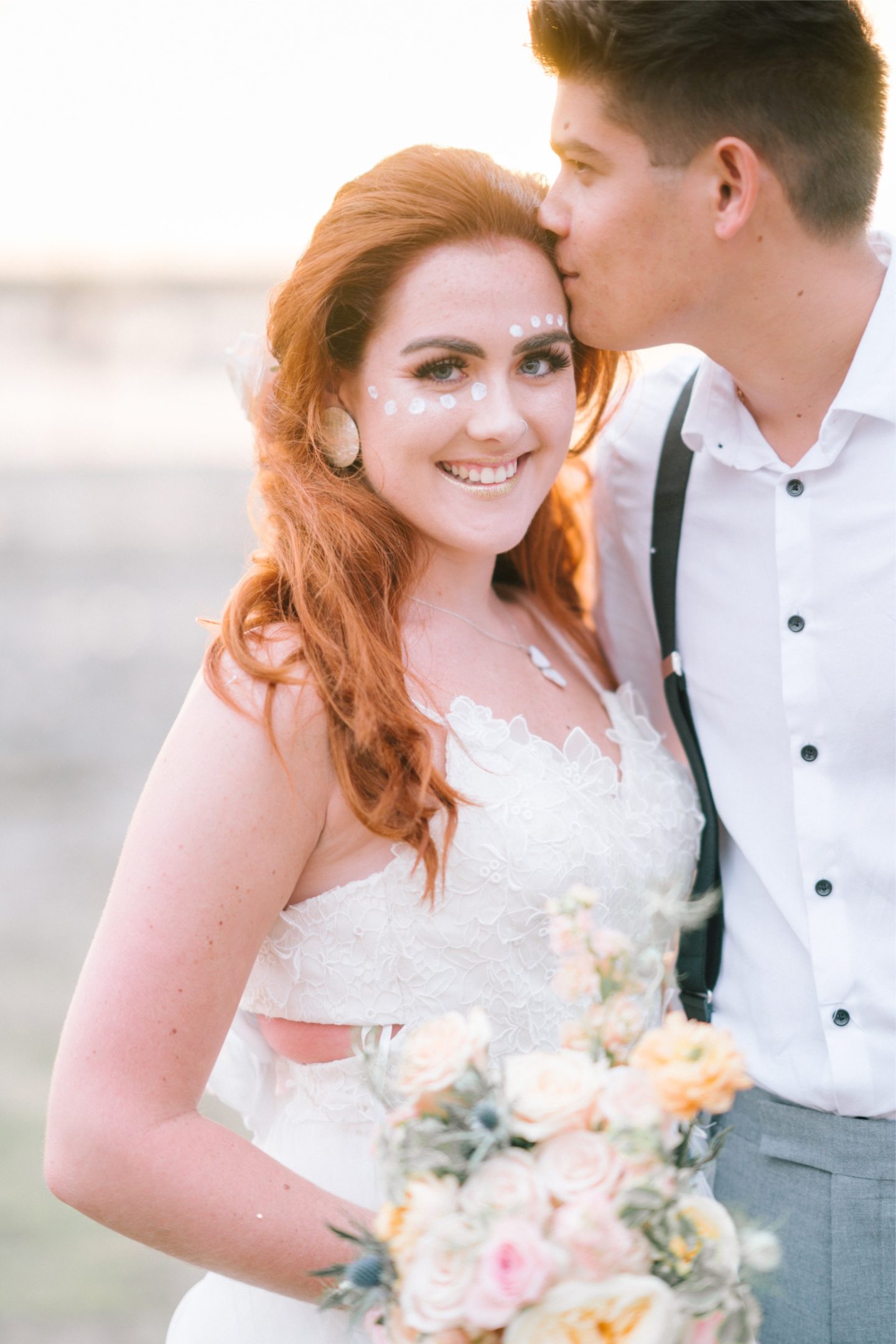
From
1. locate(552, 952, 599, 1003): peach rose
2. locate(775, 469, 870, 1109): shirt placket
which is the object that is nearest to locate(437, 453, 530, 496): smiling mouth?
locate(775, 469, 870, 1109): shirt placket

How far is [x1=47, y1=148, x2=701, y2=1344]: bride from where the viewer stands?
1.74 m

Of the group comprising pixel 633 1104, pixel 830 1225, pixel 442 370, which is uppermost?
pixel 442 370

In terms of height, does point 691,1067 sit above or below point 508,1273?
above

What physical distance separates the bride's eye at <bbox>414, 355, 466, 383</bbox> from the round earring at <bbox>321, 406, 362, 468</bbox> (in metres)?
0.18

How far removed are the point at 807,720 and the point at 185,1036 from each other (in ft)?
3.84

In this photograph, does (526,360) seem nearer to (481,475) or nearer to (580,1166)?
(481,475)

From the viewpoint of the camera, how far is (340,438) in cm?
225

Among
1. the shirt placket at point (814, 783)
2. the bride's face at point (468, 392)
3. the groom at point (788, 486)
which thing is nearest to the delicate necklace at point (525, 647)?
the bride's face at point (468, 392)

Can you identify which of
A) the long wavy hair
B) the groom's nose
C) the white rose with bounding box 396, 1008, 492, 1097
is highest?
the groom's nose

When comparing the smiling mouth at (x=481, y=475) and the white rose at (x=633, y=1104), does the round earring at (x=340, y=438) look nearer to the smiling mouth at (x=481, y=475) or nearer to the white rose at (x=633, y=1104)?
the smiling mouth at (x=481, y=475)

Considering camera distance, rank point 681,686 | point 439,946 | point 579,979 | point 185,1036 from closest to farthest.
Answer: point 579,979
point 185,1036
point 439,946
point 681,686

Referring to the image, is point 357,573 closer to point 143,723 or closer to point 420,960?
point 420,960

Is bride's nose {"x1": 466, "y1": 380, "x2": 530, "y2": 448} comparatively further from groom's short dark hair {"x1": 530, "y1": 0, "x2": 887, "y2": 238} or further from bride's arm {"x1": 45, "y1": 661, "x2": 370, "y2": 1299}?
bride's arm {"x1": 45, "y1": 661, "x2": 370, "y2": 1299}

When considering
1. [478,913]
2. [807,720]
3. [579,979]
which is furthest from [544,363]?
[579,979]
